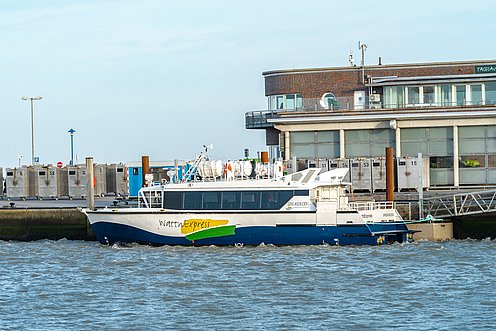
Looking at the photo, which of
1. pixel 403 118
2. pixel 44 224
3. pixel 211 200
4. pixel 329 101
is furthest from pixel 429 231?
pixel 329 101

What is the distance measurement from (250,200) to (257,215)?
26.3 inches

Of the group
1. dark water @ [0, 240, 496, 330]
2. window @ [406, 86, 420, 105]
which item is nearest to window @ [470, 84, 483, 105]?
window @ [406, 86, 420, 105]

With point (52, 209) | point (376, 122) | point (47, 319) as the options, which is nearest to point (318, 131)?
point (376, 122)

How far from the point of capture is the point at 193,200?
46.0m

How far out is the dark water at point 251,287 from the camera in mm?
31047

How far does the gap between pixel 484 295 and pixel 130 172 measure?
2965cm

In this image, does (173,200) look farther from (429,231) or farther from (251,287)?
(251,287)

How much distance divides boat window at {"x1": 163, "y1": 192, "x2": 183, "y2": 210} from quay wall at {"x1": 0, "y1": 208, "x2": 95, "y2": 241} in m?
6.09

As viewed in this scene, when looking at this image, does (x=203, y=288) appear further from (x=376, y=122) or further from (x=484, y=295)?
(x=376, y=122)

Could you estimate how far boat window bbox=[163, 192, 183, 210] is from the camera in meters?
46.2

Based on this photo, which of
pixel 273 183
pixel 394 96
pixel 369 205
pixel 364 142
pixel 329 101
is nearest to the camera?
pixel 273 183

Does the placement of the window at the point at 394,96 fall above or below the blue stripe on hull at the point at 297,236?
above

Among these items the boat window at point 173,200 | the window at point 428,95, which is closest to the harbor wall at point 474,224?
the boat window at point 173,200

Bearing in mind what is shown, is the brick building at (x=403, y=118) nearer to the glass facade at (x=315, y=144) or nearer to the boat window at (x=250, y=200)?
the glass facade at (x=315, y=144)
